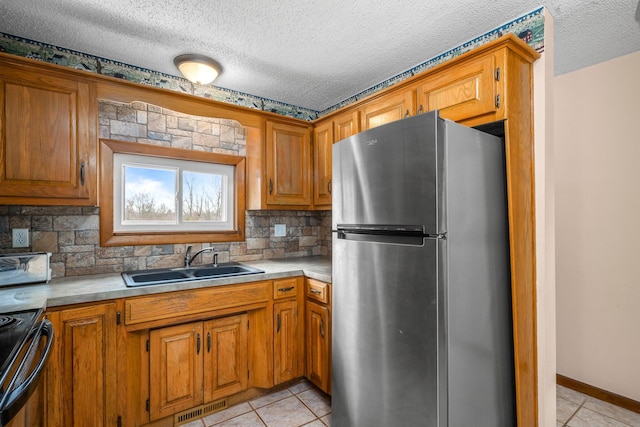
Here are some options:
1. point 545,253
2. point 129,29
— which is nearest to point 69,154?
point 129,29

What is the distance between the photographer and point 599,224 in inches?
91.6

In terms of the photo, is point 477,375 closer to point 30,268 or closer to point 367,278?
point 367,278

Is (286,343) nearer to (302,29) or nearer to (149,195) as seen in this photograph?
(149,195)

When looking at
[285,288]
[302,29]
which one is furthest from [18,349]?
[302,29]

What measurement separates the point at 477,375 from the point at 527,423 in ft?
1.58

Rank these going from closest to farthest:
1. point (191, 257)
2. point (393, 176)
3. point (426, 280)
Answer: point (426, 280) < point (393, 176) < point (191, 257)

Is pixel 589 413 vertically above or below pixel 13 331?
below

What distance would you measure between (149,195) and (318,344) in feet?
5.69

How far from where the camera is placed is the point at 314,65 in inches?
93.4

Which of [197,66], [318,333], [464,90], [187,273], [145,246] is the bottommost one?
[318,333]

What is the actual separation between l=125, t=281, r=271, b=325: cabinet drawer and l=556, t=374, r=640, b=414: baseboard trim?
2.42 metres

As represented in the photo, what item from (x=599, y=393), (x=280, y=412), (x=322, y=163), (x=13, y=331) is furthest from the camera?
(x=322, y=163)

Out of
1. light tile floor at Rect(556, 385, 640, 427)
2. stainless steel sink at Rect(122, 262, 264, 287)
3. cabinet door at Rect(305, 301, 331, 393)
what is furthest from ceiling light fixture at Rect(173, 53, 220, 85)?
light tile floor at Rect(556, 385, 640, 427)

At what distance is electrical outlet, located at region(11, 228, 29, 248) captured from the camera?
1.96m
